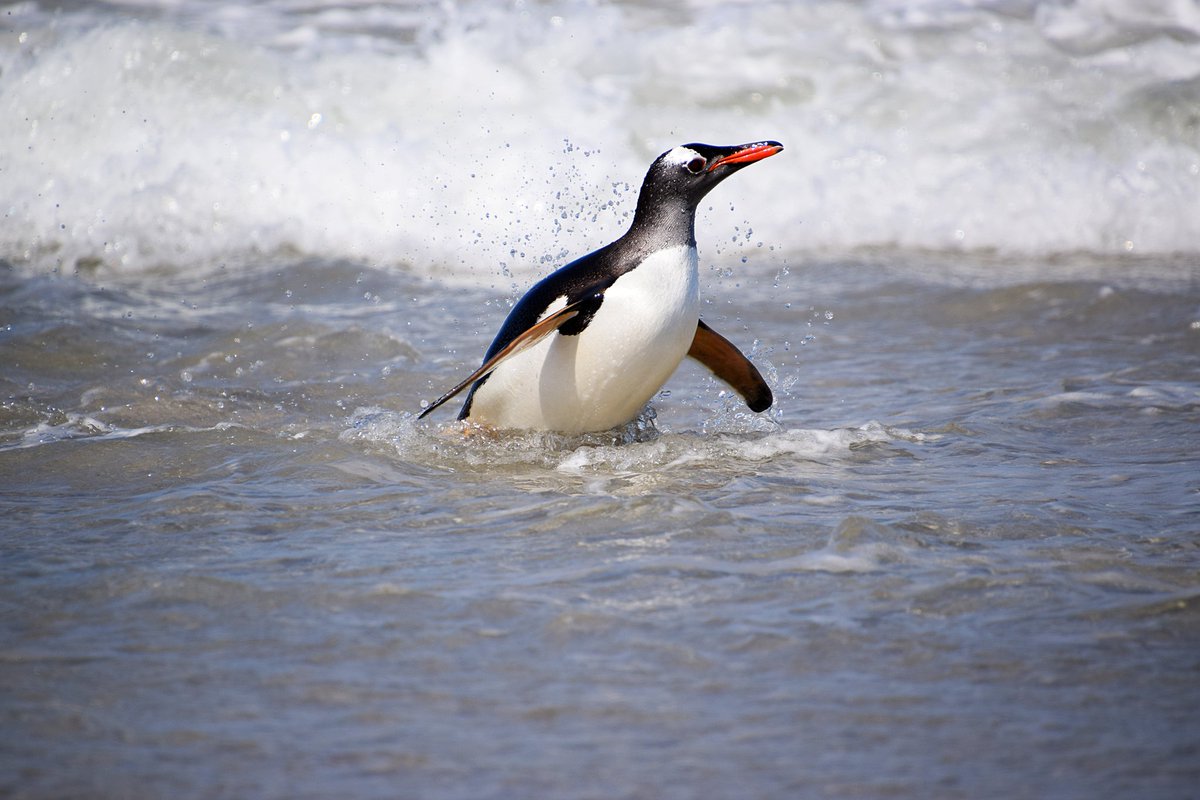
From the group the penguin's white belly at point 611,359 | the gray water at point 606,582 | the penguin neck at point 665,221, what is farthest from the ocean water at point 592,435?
the penguin neck at point 665,221

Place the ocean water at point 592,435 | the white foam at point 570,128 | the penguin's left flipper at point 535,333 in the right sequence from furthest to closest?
the white foam at point 570,128 → the penguin's left flipper at point 535,333 → the ocean water at point 592,435

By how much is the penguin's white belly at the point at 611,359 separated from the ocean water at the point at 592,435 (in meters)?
0.12

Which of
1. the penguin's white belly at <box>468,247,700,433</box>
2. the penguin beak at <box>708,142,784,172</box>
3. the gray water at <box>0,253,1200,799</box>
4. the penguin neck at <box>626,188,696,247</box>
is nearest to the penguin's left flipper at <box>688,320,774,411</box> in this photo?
the gray water at <box>0,253,1200,799</box>

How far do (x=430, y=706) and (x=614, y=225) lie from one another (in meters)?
5.99

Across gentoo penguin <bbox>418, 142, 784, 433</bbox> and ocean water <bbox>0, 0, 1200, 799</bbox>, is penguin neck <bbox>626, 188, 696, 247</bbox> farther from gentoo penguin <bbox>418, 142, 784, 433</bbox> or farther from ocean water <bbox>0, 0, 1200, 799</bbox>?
ocean water <bbox>0, 0, 1200, 799</bbox>

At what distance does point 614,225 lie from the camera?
805 centimetres

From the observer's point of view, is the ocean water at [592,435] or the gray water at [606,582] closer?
the gray water at [606,582]

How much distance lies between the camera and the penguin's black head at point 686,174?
404 centimetres

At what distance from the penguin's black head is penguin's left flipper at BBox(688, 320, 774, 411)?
1.63ft

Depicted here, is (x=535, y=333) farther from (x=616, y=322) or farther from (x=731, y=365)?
(x=731, y=365)

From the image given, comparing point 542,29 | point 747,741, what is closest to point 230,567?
point 747,741

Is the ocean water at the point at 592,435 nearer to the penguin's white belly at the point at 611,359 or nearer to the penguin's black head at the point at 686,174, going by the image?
the penguin's white belly at the point at 611,359

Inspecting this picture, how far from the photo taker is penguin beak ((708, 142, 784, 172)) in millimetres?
4000

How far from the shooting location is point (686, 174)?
4.06 meters
